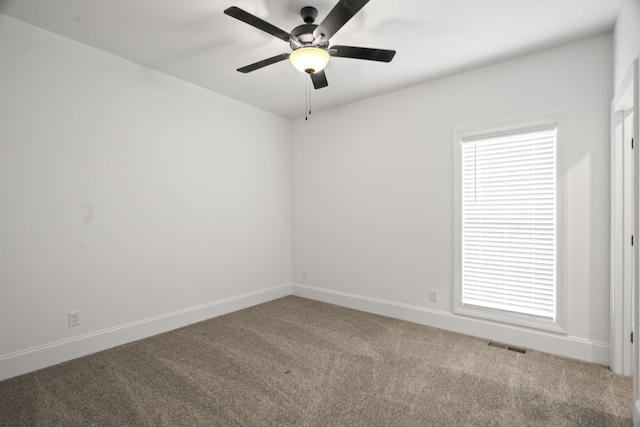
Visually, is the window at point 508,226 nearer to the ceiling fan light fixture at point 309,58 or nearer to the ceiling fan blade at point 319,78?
the ceiling fan blade at point 319,78

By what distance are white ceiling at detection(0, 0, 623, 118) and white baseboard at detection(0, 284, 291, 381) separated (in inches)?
104

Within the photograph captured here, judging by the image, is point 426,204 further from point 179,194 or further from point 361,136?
A: point 179,194

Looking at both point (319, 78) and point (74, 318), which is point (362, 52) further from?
point (74, 318)

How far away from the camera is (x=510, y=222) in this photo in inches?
124

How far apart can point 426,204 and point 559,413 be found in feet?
7.07

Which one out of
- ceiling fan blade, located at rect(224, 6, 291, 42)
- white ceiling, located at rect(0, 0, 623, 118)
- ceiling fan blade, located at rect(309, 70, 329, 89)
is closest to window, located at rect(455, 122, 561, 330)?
white ceiling, located at rect(0, 0, 623, 118)

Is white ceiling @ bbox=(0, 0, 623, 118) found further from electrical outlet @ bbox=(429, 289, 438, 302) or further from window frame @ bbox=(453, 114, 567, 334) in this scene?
electrical outlet @ bbox=(429, 289, 438, 302)

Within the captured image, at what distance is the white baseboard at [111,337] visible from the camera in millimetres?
2527

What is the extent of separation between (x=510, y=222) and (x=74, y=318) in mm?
4127

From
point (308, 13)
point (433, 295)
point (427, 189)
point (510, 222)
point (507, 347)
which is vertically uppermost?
point (308, 13)

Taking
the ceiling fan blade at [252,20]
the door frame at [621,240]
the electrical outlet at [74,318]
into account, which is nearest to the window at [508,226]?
the door frame at [621,240]

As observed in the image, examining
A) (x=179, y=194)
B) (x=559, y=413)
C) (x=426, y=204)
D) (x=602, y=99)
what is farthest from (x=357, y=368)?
(x=602, y=99)

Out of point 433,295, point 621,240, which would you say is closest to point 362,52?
point 621,240

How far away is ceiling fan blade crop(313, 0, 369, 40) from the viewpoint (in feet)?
6.10
